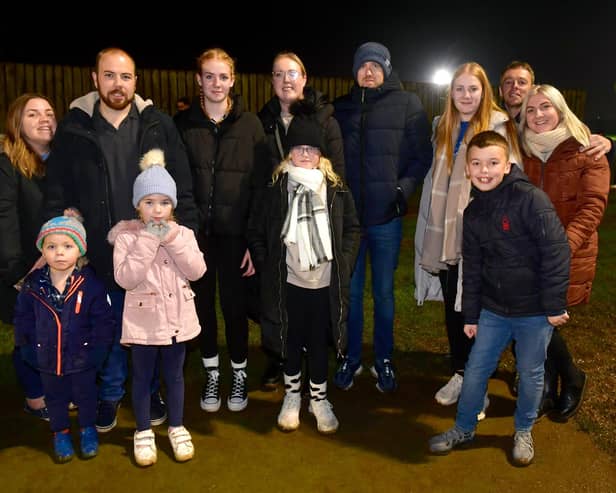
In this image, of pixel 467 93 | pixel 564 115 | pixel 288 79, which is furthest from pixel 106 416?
pixel 564 115

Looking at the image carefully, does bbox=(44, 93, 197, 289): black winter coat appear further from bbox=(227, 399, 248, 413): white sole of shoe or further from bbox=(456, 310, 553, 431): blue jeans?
bbox=(456, 310, 553, 431): blue jeans

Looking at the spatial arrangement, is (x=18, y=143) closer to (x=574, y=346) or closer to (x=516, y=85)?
(x=516, y=85)

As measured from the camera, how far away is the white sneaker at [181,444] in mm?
3316

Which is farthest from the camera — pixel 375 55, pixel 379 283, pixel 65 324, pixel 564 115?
pixel 379 283

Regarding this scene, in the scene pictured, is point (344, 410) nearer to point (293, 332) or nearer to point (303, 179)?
point (293, 332)

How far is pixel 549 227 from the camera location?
3.01 metres

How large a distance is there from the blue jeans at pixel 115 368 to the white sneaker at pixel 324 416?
128cm

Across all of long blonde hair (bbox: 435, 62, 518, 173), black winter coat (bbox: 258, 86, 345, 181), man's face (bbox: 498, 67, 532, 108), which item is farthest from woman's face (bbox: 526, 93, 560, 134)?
black winter coat (bbox: 258, 86, 345, 181)

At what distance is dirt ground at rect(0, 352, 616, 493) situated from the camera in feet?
10.2

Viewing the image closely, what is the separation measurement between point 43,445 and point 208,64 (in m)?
2.61

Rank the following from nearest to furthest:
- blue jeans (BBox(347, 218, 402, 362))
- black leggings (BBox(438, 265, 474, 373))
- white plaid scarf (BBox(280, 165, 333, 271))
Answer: white plaid scarf (BBox(280, 165, 333, 271)) → black leggings (BBox(438, 265, 474, 373)) → blue jeans (BBox(347, 218, 402, 362))

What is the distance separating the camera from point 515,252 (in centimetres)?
312

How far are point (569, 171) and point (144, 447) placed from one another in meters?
3.05

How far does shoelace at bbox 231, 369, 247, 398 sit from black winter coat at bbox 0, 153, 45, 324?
1.54m
